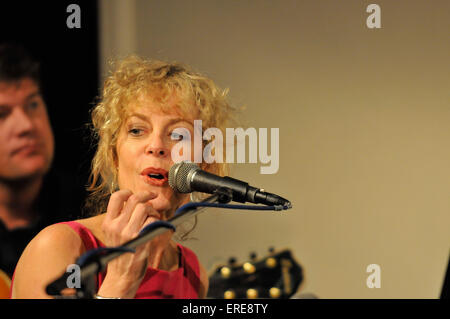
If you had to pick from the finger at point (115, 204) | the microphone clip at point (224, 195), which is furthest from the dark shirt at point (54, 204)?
the microphone clip at point (224, 195)

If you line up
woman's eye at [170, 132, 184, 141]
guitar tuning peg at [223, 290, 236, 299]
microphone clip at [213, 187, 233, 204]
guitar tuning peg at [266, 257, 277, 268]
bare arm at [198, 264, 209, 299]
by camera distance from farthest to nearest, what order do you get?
guitar tuning peg at [266, 257, 277, 268], guitar tuning peg at [223, 290, 236, 299], bare arm at [198, 264, 209, 299], woman's eye at [170, 132, 184, 141], microphone clip at [213, 187, 233, 204]

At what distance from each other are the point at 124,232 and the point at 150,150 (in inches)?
11.4

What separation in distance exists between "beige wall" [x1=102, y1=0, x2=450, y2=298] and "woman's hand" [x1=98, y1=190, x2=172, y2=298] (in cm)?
131

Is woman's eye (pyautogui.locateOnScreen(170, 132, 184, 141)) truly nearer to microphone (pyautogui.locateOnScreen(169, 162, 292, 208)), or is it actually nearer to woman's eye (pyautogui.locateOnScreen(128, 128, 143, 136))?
woman's eye (pyautogui.locateOnScreen(128, 128, 143, 136))

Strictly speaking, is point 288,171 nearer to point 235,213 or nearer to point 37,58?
point 235,213

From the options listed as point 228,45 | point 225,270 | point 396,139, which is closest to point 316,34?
point 228,45

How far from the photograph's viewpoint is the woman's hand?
1.19m

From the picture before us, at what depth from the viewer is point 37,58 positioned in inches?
92.0

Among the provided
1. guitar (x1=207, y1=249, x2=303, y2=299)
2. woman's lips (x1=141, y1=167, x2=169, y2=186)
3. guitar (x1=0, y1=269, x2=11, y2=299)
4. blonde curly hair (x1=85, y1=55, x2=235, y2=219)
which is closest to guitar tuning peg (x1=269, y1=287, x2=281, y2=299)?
guitar (x1=207, y1=249, x2=303, y2=299)

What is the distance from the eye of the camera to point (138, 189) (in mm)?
1425

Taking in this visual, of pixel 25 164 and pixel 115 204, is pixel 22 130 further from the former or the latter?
pixel 115 204

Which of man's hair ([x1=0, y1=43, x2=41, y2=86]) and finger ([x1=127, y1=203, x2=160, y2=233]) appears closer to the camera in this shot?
finger ([x1=127, y1=203, x2=160, y2=233])

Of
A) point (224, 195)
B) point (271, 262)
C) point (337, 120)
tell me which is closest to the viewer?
point (224, 195)

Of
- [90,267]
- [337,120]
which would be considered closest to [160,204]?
[90,267]
